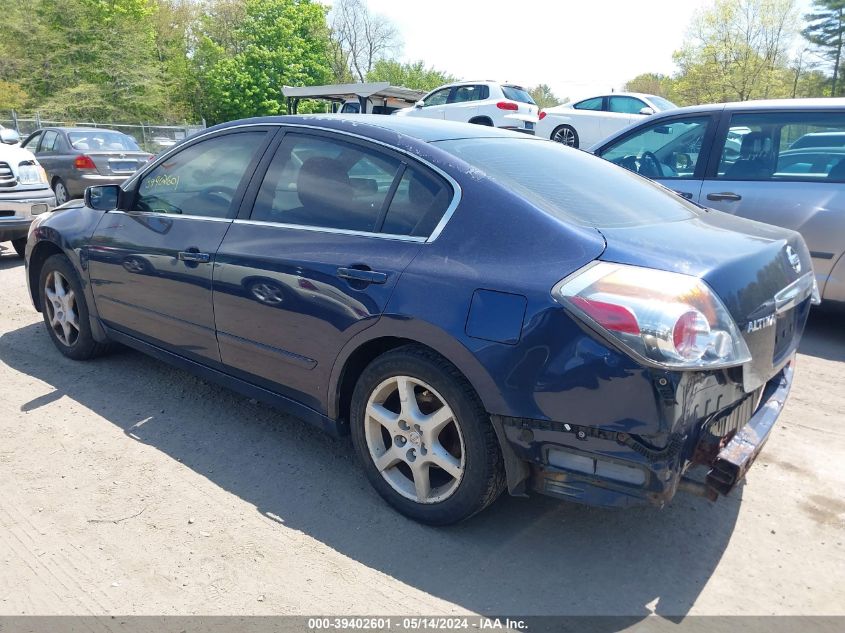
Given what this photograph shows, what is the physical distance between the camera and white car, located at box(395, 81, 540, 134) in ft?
53.2

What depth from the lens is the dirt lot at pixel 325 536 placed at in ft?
8.05

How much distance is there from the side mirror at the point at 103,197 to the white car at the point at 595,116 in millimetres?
11183

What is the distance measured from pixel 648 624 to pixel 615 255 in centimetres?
128

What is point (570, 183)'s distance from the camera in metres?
3.10

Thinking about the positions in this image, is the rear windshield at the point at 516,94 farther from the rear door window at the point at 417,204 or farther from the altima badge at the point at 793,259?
the rear door window at the point at 417,204

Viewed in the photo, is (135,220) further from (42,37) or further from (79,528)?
(42,37)

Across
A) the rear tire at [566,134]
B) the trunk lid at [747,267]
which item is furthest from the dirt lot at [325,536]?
the rear tire at [566,134]

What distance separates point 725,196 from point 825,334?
1.38 meters

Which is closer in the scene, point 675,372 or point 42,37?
point 675,372

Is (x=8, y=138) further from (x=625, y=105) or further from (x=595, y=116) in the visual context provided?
(x=625, y=105)

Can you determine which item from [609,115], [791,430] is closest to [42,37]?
[609,115]

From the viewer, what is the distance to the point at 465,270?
2.61 meters

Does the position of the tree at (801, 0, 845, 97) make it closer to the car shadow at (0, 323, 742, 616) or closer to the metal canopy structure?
the metal canopy structure

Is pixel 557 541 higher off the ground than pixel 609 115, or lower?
lower
